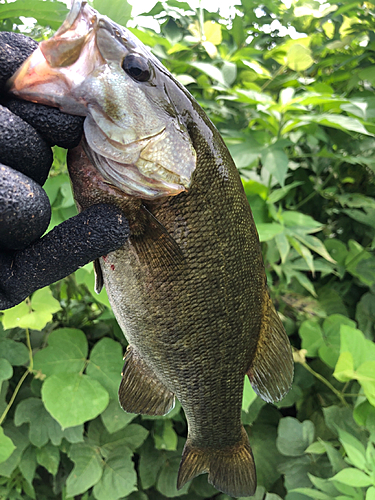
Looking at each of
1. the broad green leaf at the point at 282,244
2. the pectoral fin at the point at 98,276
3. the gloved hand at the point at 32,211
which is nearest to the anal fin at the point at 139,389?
the pectoral fin at the point at 98,276

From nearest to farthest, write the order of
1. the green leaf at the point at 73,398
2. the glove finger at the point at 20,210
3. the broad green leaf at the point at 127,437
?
the glove finger at the point at 20,210, the green leaf at the point at 73,398, the broad green leaf at the point at 127,437

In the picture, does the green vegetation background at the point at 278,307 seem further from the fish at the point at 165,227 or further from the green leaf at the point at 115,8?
the fish at the point at 165,227

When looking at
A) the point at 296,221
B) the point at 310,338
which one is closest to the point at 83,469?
the point at 310,338

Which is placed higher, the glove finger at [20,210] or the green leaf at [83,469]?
the glove finger at [20,210]

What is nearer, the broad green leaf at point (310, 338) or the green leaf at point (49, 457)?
the green leaf at point (49, 457)

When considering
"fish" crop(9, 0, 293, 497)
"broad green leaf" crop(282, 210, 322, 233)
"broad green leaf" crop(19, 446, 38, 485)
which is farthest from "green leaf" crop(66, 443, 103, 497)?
"broad green leaf" crop(282, 210, 322, 233)

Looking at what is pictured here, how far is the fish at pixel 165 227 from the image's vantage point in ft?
1.08

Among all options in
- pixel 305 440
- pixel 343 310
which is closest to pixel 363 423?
pixel 305 440

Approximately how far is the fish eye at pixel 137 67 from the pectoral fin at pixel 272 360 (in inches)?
13.2

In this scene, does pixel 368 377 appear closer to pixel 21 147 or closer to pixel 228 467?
pixel 228 467

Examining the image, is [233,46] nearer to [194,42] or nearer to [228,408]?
[194,42]

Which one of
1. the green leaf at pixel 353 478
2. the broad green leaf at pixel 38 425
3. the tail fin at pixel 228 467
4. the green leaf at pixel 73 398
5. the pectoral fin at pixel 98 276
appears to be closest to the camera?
the pectoral fin at pixel 98 276

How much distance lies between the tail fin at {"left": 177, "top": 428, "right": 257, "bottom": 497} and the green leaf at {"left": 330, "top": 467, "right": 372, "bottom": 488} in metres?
0.26

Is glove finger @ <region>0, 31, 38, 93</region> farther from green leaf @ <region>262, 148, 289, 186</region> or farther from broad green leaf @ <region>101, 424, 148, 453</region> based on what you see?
broad green leaf @ <region>101, 424, 148, 453</region>
